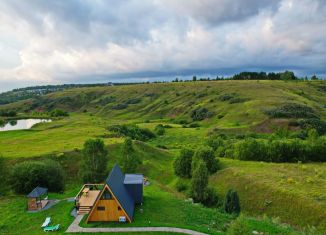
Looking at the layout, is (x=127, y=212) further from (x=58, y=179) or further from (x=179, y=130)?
(x=179, y=130)

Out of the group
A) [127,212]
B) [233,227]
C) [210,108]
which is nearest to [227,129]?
[210,108]

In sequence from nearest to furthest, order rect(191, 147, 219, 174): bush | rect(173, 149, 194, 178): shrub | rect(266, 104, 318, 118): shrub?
rect(191, 147, 219, 174): bush → rect(173, 149, 194, 178): shrub → rect(266, 104, 318, 118): shrub

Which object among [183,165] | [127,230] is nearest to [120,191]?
[127,230]

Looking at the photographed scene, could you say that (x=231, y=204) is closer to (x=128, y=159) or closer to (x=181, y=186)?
(x=181, y=186)

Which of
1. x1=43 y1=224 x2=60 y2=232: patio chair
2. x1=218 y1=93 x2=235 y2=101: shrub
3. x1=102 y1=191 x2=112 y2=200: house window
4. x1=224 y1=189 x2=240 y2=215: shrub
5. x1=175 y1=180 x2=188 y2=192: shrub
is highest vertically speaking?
x1=218 y1=93 x2=235 y2=101: shrub

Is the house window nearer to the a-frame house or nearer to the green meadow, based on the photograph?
the a-frame house

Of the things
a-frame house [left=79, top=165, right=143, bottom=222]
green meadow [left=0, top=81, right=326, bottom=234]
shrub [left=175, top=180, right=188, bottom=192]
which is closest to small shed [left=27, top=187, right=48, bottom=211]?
green meadow [left=0, top=81, right=326, bottom=234]

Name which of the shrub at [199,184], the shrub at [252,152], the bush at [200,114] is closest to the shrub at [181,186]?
the shrub at [199,184]
